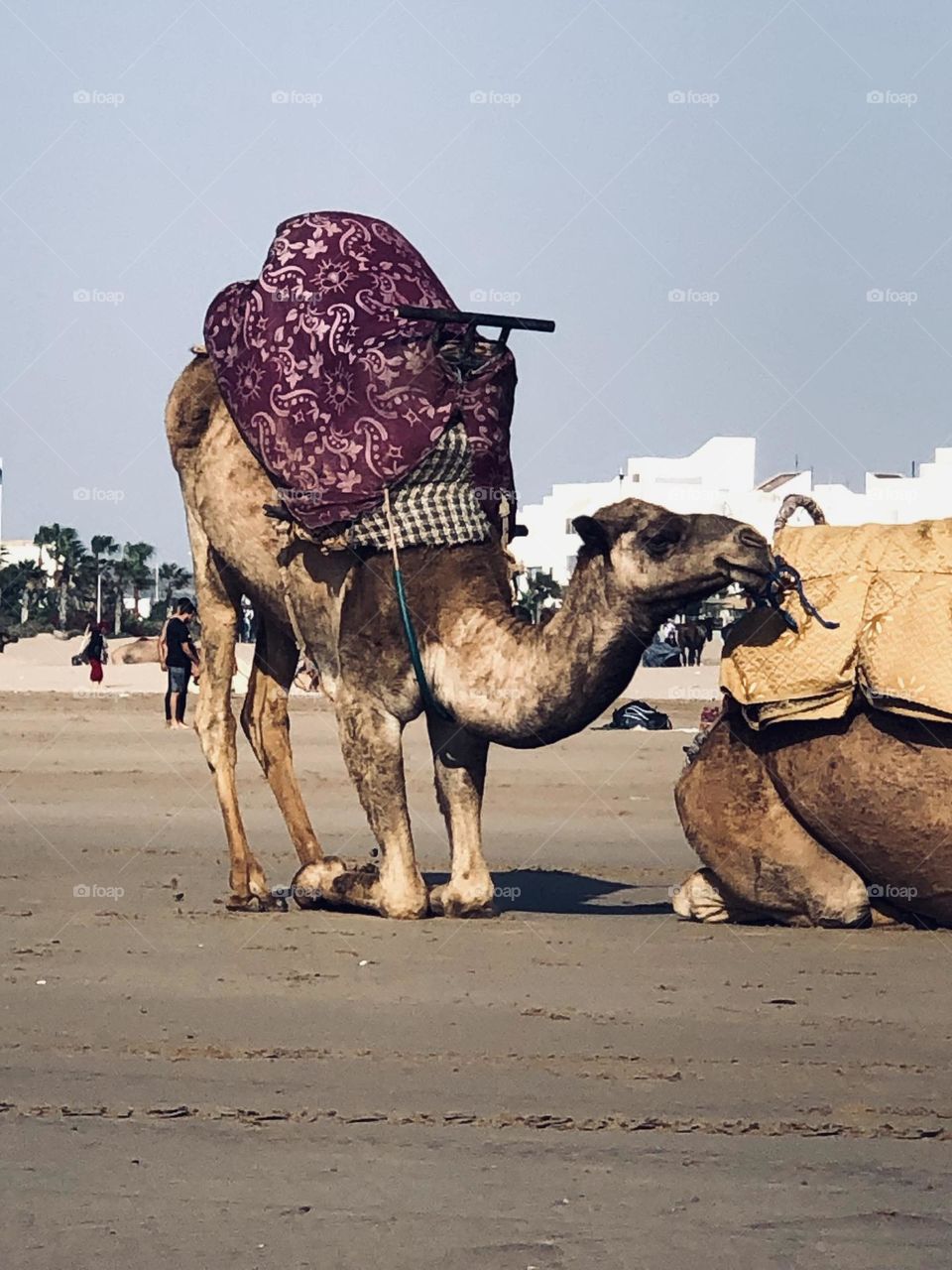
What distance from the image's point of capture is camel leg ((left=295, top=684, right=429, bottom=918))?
9.68m

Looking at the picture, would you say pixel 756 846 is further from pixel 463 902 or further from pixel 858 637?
pixel 463 902

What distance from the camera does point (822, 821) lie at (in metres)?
8.78

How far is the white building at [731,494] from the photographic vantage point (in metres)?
57.9

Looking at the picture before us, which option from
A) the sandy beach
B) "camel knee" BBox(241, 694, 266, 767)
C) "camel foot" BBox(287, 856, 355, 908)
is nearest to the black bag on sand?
the sandy beach

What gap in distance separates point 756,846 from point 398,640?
1.80 metres

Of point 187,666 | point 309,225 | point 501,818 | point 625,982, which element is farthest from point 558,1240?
point 187,666

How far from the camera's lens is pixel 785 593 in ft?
28.8

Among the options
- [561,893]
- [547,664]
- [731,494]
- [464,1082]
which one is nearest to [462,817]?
[547,664]

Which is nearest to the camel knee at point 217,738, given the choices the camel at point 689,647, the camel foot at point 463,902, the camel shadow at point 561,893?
the camel shadow at point 561,893

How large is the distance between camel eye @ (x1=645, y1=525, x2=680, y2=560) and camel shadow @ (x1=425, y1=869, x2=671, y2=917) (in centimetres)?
243

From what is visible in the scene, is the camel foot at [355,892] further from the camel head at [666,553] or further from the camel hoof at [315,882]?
the camel head at [666,553]

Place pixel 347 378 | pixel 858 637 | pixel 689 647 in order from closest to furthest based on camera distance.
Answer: pixel 858 637, pixel 347 378, pixel 689 647

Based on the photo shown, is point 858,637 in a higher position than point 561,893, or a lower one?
higher

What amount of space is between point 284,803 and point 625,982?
3.48 meters
